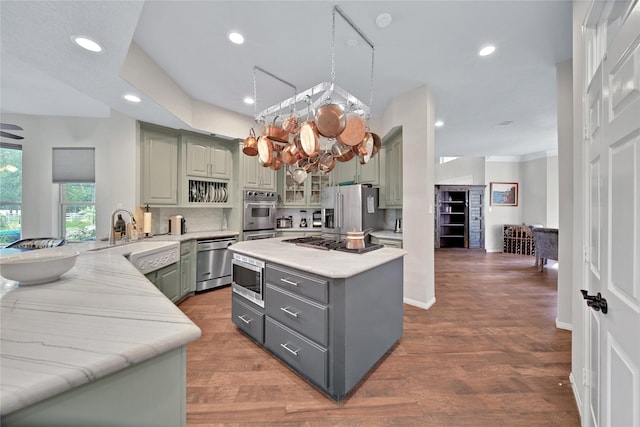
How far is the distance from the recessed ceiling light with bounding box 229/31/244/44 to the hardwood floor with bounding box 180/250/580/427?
276cm

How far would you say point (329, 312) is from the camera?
5.17 feet

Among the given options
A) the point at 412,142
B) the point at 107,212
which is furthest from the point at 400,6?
the point at 107,212

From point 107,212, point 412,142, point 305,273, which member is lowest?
point 305,273

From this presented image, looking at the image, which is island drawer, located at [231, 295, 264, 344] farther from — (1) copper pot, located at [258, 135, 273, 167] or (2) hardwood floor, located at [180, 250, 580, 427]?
(1) copper pot, located at [258, 135, 273, 167]

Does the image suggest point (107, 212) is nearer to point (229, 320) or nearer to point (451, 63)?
point (229, 320)

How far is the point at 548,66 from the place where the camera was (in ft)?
8.71

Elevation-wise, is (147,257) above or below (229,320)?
above

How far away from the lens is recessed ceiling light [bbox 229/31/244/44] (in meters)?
2.18

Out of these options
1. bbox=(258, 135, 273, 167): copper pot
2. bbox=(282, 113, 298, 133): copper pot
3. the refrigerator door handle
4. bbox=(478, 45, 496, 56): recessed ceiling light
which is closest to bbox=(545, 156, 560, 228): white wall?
bbox=(478, 45, 496, 56): recessed ceiling light

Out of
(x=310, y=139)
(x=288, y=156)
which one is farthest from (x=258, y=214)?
(x=310, y=139)

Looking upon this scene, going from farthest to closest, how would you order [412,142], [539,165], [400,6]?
[539,165] < [412,142] < [400,6]

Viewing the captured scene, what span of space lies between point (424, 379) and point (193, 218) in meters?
3.84

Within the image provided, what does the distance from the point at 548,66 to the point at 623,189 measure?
2640 millimetres

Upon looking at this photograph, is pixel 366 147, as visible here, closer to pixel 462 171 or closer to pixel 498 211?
pixel 462 171
